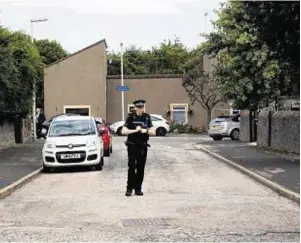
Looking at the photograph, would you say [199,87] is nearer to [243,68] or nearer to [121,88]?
[121,88]

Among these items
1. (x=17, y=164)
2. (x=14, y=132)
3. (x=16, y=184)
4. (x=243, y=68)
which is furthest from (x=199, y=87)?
(x=16, y=184)

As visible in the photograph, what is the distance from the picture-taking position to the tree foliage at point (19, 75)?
2683 cm

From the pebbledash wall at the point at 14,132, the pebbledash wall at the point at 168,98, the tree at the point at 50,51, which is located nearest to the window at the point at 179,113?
the pebbledash wall at the point at 168,98

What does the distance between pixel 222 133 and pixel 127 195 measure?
2395 cm

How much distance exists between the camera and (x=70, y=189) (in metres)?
13.9

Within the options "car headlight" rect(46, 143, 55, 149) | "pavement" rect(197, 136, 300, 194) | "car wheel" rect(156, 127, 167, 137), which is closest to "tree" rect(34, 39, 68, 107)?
"car wheel" rect(156, 127, 167, 137)

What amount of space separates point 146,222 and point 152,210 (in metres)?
1.18

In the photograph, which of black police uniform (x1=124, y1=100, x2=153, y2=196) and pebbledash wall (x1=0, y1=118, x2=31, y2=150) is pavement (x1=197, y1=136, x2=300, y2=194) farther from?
pebbledash wall (x1=0, y1=118, x2=31, y2=150)

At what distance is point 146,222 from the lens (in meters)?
9.16

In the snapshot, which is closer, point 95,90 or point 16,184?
point 16,184

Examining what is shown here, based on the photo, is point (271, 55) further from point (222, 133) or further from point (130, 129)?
point (222, 133)

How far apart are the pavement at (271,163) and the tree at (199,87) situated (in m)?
22.2

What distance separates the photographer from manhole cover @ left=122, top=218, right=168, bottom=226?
9.02m

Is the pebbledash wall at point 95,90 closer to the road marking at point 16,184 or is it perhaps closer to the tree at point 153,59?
the tree at point 153,59
